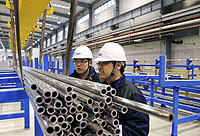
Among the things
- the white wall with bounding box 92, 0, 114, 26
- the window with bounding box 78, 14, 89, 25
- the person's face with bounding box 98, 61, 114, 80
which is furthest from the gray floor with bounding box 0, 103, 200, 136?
the window with bounding box 78, 14, 89, 25

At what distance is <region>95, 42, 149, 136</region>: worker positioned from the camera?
1.24m

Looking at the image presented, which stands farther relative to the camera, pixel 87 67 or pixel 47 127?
pixel 87 67

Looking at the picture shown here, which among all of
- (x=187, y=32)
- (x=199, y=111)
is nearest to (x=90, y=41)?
(x=187, y=32)

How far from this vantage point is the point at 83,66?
265cm

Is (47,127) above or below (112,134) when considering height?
above

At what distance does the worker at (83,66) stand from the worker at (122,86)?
111 cm

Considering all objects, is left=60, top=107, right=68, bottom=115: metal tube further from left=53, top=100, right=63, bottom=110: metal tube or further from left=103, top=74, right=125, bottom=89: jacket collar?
left=103, top=74, right=125, bottom=89: jacket collar

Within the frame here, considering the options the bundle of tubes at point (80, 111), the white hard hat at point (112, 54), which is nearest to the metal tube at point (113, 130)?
the bundle of tubes at point (80, 111)

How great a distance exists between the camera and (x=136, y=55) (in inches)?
434

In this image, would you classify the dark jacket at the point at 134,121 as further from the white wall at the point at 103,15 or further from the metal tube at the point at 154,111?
the white wall at the point at 103,15

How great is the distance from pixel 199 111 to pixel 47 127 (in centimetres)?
421

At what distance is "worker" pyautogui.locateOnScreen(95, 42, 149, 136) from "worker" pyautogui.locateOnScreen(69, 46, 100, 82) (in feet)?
3.64

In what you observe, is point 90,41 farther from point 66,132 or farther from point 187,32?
point 66,132

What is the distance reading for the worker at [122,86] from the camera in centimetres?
124
